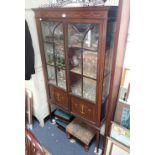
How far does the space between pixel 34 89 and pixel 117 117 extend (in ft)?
4.00

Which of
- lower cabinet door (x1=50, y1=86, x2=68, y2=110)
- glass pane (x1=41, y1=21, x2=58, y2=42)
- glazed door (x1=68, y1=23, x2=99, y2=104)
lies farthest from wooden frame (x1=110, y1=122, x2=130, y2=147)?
glass pane (x1=41, y1=21, x2=58, y2=42)

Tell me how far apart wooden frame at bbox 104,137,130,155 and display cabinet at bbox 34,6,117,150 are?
211mm

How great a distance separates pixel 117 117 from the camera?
1.65 metres

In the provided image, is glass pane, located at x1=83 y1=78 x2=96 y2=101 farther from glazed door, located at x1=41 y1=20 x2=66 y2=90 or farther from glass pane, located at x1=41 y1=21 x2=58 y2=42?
glass pane, located at x1=41 y1=21 x2=58 y2=42

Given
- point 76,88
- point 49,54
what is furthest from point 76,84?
point 49,54

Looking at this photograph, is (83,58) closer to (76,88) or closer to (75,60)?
(75,60)

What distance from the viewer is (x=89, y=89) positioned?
1.70 m

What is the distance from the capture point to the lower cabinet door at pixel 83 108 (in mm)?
1648

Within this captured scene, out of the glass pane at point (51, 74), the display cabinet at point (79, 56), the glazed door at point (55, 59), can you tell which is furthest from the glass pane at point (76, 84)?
the glass pane at point (51, 74)

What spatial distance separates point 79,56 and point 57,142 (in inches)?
50.9

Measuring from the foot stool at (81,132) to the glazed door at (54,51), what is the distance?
1.98 ft

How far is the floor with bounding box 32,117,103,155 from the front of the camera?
6.22 feet

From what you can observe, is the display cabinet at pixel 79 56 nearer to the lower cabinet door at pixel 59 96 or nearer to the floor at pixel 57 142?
the lower cabinet door at pixel 59 96
